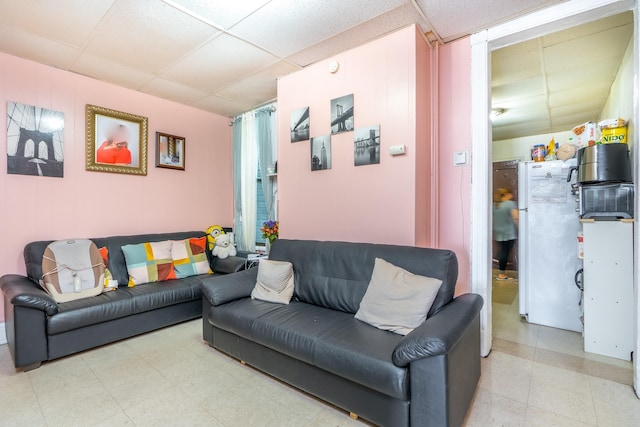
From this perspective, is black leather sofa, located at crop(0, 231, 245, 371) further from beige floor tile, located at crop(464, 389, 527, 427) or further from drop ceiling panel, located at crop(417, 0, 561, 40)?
drop ceiling panel, located at crop(417, 0, 561, 40)

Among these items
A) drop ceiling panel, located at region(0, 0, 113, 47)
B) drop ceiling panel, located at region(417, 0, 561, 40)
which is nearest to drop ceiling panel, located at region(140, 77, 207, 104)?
drop ceiling panel, located at region(0, 0, 113, 47)

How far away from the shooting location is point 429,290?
1.85 metres

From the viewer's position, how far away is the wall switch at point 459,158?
2516mm

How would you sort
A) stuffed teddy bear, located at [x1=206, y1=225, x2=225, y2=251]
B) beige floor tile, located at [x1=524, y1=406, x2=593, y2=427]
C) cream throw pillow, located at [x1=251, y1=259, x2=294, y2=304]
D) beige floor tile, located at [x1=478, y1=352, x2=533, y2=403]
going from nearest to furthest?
1. beige floor tile, located at [x1=524, y1=406, x2=593, y2=427]
2. beige floor tile, located at [x1=478, y1=352, x2=533, y2=403]
3. cream throw pillow, located at [x1=251, y1=259, x2=294, y2=304]
4. stuffed teddy bear, located at [x1=206, y1=225, x2=225, y2=251]

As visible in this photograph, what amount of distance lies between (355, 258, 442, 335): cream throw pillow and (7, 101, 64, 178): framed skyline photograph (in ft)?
10.7

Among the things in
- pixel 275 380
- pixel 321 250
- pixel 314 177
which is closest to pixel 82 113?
pixel 314 177

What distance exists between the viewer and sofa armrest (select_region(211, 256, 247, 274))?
137 inches

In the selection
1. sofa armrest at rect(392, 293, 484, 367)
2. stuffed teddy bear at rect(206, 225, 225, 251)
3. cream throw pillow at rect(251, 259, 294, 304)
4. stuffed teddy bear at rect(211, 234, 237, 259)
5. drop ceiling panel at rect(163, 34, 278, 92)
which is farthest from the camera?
stuffed teddy bear at rect(206, 225, 225, 251)

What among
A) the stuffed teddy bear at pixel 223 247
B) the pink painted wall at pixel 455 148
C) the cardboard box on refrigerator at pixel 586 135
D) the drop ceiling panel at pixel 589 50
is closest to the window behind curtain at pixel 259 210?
the stuffed teddy bear at pixel 223 247

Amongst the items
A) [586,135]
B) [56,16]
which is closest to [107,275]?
[56,16]

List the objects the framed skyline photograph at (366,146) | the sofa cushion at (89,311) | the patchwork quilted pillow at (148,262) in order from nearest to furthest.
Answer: the sofa cushion at (89,311)
the framed skyline photograph at (366,146)
the patchwork quilted pillow at (148,262)

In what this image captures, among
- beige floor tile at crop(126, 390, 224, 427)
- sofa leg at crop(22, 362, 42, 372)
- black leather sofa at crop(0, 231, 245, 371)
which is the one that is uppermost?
black leather sofa at crop(0, 231, 245, 371)

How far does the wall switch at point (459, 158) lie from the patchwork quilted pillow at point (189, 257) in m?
2.89

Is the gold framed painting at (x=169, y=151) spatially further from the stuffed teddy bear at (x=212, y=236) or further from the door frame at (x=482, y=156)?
the door frame at (x=482, y=156)
